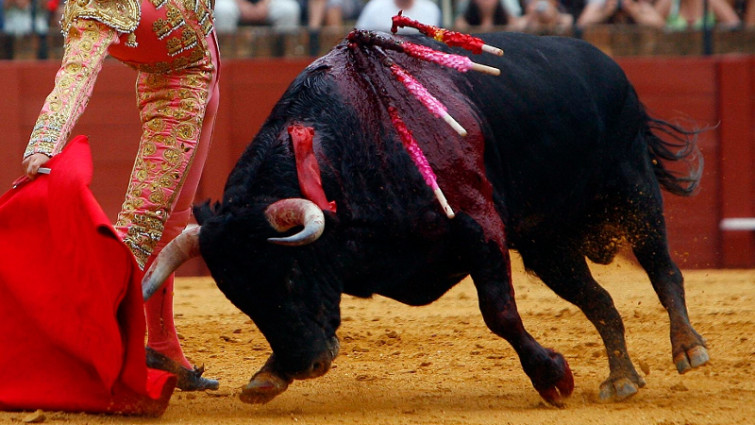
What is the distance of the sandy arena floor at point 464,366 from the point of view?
3131mm

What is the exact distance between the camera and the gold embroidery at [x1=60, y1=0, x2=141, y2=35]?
2.92 m

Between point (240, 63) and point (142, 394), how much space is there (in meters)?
3.95

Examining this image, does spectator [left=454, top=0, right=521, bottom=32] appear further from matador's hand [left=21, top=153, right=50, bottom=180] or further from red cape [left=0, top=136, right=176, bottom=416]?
matador's hand [left=21, top=153, right=50, bottom=180]

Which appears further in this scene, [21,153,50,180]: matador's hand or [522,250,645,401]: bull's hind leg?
[522,250,645,401]: bull's hind leg

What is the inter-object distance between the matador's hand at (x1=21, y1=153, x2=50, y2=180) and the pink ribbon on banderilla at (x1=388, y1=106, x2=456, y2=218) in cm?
96

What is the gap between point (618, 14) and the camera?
7.31 metres

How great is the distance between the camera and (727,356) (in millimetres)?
4121

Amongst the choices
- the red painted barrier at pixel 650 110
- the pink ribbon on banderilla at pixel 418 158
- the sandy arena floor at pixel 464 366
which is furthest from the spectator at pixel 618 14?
the pink ribbon on banderilla at pixel 418 158

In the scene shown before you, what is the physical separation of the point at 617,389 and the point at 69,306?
1656 millimetres

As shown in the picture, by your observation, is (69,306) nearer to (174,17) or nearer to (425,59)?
(174,17)

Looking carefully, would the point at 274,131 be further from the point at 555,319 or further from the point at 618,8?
the point at 618,8

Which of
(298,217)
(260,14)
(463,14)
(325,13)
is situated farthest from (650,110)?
(298,217)

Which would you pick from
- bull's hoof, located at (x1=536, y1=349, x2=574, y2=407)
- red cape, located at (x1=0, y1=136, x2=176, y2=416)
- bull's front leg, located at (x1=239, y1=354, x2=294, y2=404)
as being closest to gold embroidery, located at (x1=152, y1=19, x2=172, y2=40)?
red cape, located at (x1=0, y1=136, x2=176, y2=416)

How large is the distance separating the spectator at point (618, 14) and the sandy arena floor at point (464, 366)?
6.44 feet
